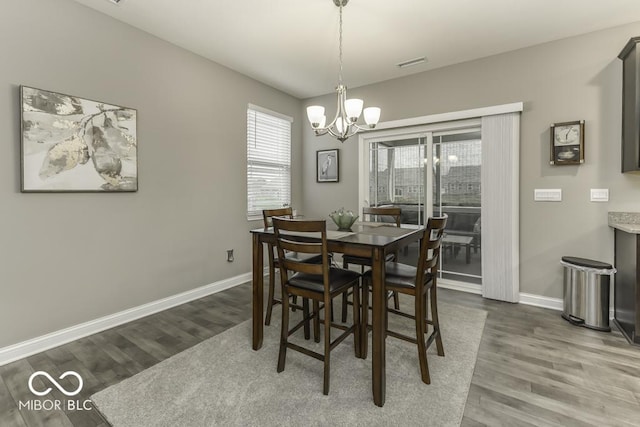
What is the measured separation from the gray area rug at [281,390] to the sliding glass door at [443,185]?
157 centimetres

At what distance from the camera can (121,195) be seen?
9.34ft

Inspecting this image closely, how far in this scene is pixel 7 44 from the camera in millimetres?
2182

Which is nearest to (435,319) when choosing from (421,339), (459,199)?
(421,339)

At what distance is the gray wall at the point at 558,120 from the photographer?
9.45 feet

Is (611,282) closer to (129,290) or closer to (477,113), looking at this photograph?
(477,113)

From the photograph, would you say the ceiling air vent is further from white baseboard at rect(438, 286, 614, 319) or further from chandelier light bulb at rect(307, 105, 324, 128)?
white baseboard at rect(438, 286, 614, 319)

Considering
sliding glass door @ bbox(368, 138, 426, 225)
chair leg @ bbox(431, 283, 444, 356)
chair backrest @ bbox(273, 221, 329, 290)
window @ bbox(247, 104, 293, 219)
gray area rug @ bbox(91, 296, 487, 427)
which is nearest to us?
gray area rug @ bbox(91, 296, 487, 427)

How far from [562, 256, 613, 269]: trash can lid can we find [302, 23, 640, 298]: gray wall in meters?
0.20

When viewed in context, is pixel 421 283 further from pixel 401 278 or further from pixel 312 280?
pixel 312 280

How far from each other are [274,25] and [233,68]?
1.20 metres

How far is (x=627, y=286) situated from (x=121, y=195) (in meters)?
4.54

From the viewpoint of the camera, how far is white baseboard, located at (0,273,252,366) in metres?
2.25

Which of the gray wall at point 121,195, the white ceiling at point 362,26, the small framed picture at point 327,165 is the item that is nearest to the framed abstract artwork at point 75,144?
the gray wall at point 121,195

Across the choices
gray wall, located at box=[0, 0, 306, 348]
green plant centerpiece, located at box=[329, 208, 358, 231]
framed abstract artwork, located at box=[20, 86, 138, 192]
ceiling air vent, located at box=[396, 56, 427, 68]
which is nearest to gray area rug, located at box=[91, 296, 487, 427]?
green plant centerpiece, located at box=[329, 208, 358, 231]
